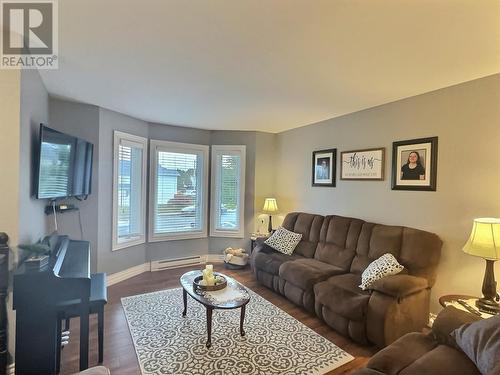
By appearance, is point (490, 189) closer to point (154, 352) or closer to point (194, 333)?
point (194, 333)

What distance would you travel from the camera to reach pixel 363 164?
11.7 feet

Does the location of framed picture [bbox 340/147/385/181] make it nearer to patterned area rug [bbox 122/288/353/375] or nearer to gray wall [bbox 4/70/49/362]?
patterned area rug [bbox 122/288/353/375]

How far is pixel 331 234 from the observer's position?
3.63 metres

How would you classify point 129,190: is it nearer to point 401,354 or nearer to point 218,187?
point 218,187

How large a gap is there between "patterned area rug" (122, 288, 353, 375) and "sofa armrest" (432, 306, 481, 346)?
86 centimetres

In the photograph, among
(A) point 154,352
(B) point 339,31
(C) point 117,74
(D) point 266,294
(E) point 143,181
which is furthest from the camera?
(E) point 143,181

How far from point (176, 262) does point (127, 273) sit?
838 millimetres

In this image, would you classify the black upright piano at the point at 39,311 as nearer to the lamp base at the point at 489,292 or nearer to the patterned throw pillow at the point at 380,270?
the patterned throw pillow at the point at 380,270

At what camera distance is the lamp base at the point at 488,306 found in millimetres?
2070

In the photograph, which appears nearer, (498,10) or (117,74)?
(498,10)

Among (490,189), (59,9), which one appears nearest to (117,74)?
(59,9)

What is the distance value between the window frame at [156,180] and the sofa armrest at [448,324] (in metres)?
3.91

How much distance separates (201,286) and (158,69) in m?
2.06

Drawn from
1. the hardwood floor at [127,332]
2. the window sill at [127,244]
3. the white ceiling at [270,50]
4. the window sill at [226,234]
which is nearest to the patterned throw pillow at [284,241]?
the hardwood floor at [127,332]
